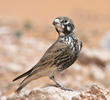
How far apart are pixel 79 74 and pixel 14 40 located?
4.28 meters

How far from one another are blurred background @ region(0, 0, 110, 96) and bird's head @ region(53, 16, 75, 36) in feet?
8.74

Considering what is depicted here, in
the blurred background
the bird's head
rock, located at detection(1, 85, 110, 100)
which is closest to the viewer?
rock, located at detection(1, 85, 110, 100)

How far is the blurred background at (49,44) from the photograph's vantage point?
47.8ft

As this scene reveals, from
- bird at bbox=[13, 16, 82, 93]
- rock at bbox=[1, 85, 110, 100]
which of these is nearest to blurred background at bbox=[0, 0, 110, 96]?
bird at bbox=[13, 16, 82, 93]

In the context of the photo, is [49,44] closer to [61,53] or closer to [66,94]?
[61,53]

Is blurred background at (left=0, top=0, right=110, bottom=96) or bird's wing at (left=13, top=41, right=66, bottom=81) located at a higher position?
blurred background at (left=0, top=0, right=110, bottom=96)

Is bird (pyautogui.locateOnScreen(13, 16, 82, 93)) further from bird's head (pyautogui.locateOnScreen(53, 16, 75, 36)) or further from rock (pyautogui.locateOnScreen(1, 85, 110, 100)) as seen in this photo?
rock (pyautogui.locateOnScreen(1, 85, 110, 100))

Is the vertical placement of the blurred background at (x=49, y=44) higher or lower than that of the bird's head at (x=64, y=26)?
higher

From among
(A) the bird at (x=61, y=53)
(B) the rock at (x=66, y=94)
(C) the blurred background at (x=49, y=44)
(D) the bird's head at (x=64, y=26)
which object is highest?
(C) the blurred background at (x=49, y=44)

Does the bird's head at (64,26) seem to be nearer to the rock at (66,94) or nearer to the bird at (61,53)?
the bird at (61,53)

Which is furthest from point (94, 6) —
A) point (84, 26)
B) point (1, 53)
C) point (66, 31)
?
point (66, 31)

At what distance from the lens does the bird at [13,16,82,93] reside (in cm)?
777

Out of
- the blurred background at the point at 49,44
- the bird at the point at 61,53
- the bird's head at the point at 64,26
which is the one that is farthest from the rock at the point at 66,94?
the blurred background at the point at 49,44

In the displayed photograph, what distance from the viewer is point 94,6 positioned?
42000 mm
